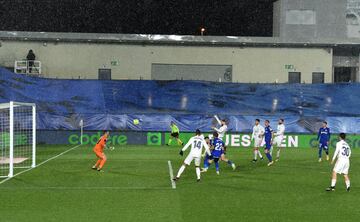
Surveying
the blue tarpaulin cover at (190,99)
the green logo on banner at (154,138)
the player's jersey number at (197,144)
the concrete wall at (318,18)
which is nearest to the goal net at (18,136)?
the blue tarpaulin cover at (190,99)

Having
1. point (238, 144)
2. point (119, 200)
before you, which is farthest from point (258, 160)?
point (119, 200)

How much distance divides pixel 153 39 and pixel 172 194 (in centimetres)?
3456

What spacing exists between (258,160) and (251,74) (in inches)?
890

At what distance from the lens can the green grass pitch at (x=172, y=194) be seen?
47.6ft

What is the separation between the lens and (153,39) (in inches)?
2010

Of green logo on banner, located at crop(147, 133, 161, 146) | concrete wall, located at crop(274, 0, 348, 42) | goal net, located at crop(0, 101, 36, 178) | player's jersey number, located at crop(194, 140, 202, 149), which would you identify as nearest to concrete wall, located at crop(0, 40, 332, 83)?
concrete wall, located at crop(274, 0, 348, 42)

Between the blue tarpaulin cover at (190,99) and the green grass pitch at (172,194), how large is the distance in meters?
16.5

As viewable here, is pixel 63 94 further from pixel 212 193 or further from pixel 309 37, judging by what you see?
pixel 212 193

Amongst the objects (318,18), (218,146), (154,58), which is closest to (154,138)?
(154,58)

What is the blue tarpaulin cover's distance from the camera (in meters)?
43.9

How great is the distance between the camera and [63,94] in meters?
45.3

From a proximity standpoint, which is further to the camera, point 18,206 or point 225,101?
point 225,101

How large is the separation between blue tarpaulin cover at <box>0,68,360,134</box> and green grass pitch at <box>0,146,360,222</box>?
54.1 ft

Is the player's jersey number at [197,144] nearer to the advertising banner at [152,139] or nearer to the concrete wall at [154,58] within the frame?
the advertising banner at [152,139]
